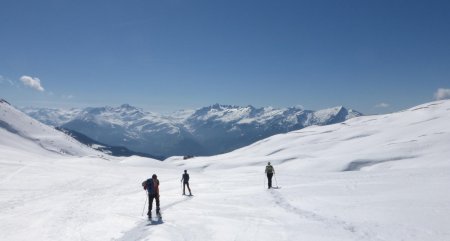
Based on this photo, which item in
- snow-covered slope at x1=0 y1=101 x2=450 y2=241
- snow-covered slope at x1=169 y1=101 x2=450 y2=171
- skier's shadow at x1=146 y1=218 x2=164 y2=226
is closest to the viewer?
snow-covered slope at x1=0 y1=101 x2=450 y2=241

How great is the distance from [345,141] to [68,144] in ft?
517

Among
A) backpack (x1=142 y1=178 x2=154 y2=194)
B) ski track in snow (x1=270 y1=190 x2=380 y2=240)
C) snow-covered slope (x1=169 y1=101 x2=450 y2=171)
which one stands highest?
snow-covered slope (x1=169 y1=101 x2=450 y2=171)

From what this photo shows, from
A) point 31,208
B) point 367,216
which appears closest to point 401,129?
point 367,216

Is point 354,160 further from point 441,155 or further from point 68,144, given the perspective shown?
point 68,144

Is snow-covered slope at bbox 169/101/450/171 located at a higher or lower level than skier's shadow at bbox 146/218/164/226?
higher

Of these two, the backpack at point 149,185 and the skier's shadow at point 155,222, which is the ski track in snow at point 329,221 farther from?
the backpack at point 149,185

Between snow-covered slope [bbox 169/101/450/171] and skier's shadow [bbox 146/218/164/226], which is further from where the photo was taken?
snow-covered slope [bbox 169/101/450/171]

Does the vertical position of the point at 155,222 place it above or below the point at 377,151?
below

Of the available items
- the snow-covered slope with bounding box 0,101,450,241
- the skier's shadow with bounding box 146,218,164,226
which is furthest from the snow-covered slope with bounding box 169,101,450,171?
the skier's shadow with bounding box 146,218,164,226

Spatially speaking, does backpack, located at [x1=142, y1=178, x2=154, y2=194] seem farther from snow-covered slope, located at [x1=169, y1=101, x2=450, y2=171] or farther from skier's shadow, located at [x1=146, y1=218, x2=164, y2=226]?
snow-covered slope, located at [x1=169, y1=101, x2=450, y2=171]

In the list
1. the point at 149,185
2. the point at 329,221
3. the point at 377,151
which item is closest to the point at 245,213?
the point at 329,221

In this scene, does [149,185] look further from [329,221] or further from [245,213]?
[329,221]

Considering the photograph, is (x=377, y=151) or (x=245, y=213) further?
(x=377, y=151)

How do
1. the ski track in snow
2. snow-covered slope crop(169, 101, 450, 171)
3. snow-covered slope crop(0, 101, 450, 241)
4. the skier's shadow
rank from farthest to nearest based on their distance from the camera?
snow-covered slope crop(169, 101, 450, 171) → the skier's shadow → snow-covered slope crop(0, 101, 450, 241) → the ski track in snow
